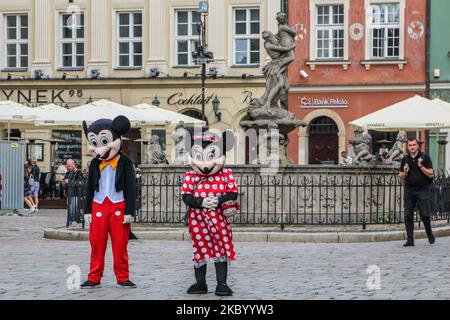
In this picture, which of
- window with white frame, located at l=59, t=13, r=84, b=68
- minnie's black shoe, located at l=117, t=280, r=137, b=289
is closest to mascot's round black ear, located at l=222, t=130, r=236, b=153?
minnie's black shoe, located at l=117, t=280, r=137, b=289

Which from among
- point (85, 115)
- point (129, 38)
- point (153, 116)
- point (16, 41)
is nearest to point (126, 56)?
point (129, 38)

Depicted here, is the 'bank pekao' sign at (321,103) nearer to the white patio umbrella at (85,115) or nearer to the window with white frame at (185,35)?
the window with white frame at (185,35)

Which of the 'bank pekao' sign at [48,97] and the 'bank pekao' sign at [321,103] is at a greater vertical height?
the 'bank pekao' sign at [48,97]

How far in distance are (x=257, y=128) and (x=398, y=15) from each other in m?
18.0

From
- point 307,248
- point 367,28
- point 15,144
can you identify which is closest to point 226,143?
point 307,248

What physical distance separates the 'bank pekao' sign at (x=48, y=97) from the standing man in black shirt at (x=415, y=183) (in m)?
25.4

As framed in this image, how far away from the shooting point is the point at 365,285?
34.6 ft

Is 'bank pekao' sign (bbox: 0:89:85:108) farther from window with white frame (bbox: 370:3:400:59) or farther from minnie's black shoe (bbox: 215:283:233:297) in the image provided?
minnie's black shoe (bbox: 215:283:233:297)

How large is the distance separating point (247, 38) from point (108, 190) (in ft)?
95.0

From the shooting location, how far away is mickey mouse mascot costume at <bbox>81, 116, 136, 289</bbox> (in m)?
10.2

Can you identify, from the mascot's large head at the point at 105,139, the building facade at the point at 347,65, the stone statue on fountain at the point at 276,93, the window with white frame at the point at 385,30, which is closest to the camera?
the mascot's large head at the point at 105,139

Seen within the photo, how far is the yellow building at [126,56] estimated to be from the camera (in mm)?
38406

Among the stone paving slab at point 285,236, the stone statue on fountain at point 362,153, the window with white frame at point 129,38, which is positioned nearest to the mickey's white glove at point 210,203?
the stone paving slab at point 285,236
